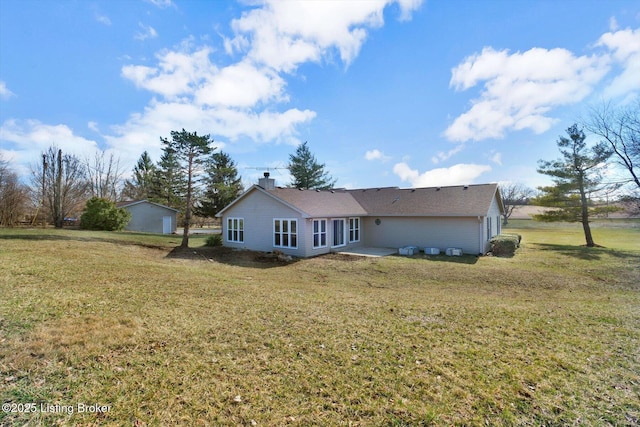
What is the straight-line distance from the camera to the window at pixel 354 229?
1942cm

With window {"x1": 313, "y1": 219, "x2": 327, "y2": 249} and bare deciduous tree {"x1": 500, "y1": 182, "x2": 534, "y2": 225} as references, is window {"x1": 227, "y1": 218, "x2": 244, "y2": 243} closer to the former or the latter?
window {"x1": 313, "y1": 219, "x2": 327, "y2": 249}

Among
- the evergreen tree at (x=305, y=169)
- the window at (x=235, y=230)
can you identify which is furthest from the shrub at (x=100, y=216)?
the evergreen tree at (x=305, y=169)

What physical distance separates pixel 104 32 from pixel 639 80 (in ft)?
82.8

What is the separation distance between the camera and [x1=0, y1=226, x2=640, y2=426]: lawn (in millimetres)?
3158

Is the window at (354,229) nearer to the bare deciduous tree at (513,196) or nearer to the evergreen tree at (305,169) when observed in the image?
the evergreen tree at (305,169)

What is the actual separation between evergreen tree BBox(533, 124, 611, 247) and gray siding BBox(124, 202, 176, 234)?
36.8m

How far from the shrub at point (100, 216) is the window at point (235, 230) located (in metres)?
12.9

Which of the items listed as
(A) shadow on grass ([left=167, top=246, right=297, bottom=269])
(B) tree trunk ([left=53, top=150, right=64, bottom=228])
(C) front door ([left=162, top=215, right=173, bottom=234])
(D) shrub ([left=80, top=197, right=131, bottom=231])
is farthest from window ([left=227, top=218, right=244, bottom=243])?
(B) tree trunk ([left=53, top=150, right=64, bottom=228])

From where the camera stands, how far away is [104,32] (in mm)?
10656

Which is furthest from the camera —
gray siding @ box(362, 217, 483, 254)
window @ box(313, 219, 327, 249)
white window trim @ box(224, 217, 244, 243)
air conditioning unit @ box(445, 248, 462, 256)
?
white window trim @ box(224, 217, 244, 243)

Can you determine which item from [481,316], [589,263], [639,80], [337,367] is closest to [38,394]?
[337,367]

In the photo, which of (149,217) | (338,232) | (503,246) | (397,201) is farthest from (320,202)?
(149,217)

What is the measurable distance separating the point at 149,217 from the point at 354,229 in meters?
24.3

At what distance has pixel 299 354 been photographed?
4.38 m
